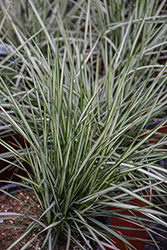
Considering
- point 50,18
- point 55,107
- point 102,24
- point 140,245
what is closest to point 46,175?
point 55,107

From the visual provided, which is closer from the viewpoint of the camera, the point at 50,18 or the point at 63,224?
the point at 63,224

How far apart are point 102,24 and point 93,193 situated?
2.67ft

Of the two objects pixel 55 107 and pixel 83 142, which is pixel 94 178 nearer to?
pixel 83 142

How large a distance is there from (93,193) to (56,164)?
11 cm

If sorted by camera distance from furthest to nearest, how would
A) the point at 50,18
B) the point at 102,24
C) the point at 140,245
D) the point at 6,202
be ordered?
the point at 50,18 < the point at 102,24 < the point at 140,245 < the point at 6,202

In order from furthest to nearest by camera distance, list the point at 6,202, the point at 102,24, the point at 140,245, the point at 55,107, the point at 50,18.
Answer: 1. the point at 50,18
2. the point at 102,24
3. the point at 140,245
4. the point at 6,202
5. the point at 55,107

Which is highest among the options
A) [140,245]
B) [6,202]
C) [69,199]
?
[69,199]

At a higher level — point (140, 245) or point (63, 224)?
point (63, 224)

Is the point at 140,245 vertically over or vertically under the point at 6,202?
under

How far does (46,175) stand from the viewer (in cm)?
62

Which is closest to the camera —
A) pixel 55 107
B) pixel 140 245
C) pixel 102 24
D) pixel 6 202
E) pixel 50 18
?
pixel 55 107

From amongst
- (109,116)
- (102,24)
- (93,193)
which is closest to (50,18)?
(102,24)

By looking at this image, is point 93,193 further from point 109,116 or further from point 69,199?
point 109,116

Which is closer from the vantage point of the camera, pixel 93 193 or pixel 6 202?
pixel 93 193
